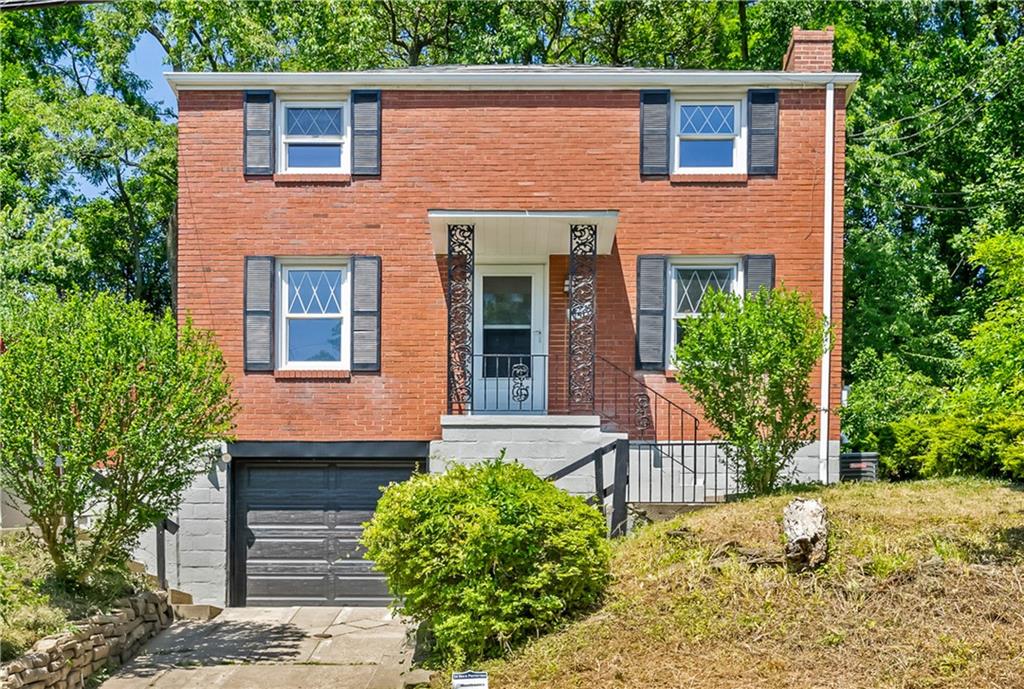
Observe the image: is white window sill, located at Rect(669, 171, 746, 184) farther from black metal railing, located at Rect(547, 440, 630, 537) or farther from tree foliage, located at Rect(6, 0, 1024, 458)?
tree foliage, located at Rect(6, 0, 1024, 458)

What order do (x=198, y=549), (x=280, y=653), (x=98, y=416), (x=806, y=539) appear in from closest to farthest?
(x=806, y=539) < (x=98, y=416) < (x=280, y=653) < (x=198, y=549)

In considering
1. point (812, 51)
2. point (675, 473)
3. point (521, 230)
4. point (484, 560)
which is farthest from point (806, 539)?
point (812, 51)

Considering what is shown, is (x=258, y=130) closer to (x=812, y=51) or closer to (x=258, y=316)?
(x=258, y=316)

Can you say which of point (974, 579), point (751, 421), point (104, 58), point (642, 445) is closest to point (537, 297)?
point (642, 445)

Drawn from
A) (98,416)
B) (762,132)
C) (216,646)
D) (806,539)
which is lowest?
(216,646)

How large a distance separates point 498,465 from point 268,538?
17.6 ft

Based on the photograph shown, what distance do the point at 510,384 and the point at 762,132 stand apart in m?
4.85

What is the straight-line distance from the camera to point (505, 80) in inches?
509

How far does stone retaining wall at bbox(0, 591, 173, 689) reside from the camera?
7.81 meters

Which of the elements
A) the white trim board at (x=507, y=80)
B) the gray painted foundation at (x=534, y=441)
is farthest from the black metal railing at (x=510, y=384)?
the white trim board at (x=507, y=80)

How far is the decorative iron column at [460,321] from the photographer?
39.9 feet

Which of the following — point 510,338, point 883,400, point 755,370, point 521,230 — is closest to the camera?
point 755,370

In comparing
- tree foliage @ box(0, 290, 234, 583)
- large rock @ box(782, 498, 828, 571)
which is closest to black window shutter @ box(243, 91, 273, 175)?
tree foliage @ box(0, 290, 234, 583)

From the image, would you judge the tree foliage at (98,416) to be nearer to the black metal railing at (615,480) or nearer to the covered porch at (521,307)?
the covered porch at (521,307)
